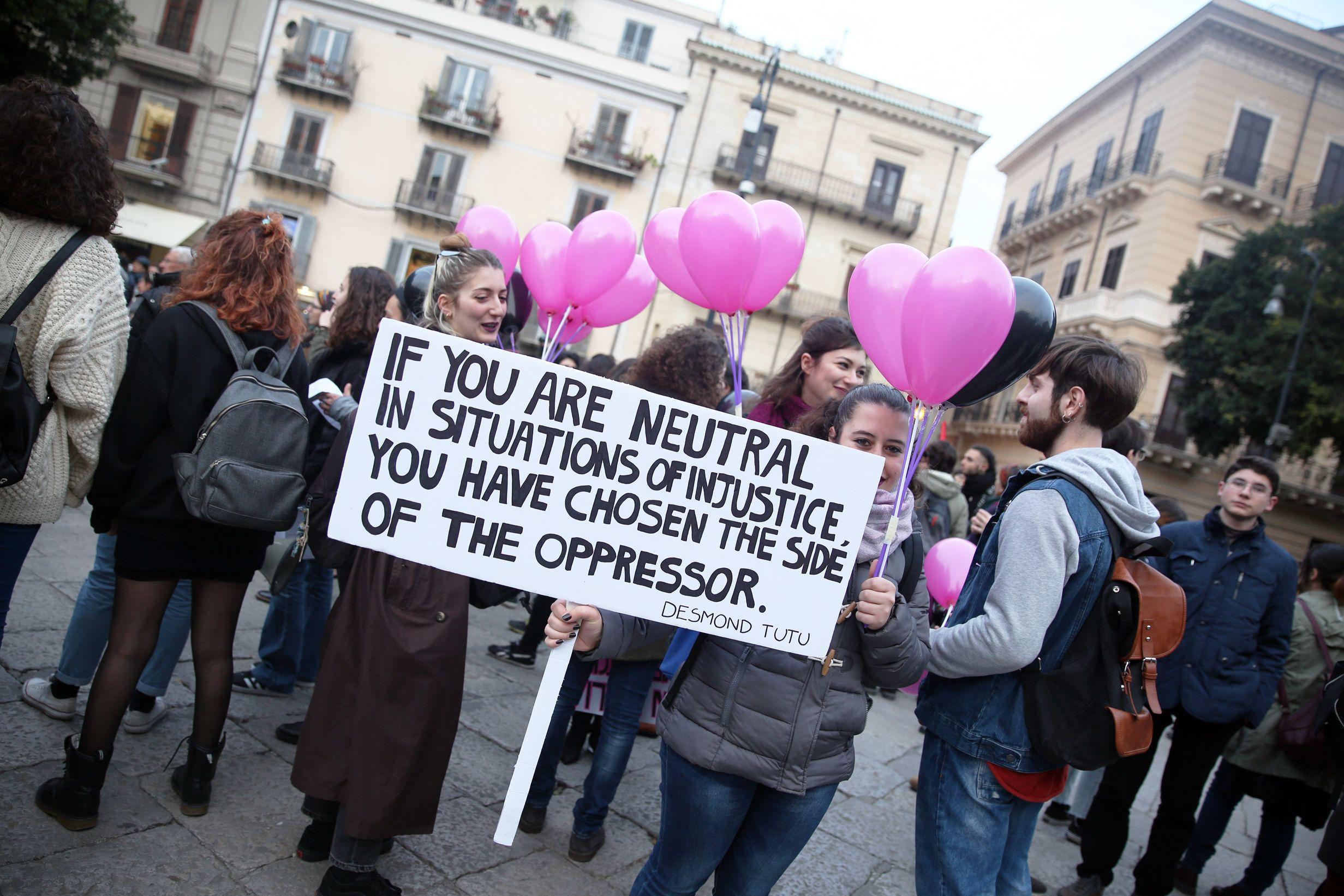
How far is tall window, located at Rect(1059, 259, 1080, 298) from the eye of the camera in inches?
1001

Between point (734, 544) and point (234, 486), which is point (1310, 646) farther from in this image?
point (234, 486)

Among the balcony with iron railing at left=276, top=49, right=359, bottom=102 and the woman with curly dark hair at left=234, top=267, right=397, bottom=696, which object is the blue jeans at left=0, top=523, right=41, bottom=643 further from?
the balcony with iron railing at left=276, top=49, right=359, bottom=102

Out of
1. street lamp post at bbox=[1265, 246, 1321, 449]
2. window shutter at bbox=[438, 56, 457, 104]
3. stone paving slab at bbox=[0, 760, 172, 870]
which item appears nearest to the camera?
stone paving slab at bbox=[0, 760, 172, 870]

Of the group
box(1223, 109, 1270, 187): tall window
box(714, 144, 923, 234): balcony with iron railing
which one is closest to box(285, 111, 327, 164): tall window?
box(714, 144, 923, 234): balcony with iron railing

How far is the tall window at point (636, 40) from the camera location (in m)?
25.1

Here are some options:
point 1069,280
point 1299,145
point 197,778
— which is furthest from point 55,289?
point 1299,145

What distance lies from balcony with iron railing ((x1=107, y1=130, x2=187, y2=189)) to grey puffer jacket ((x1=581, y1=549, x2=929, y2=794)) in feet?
79.6

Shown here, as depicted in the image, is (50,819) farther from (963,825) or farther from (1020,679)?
(1020,679)

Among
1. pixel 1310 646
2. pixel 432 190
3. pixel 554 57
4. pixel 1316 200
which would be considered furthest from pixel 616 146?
pixel 1310 646

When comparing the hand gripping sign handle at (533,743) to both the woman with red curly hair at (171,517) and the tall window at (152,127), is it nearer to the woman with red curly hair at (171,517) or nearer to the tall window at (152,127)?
the woman with red curly hair at (171,517)

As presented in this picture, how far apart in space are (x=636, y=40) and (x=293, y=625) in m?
25.5

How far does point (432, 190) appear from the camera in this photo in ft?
72.9

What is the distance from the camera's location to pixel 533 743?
5.99 feet

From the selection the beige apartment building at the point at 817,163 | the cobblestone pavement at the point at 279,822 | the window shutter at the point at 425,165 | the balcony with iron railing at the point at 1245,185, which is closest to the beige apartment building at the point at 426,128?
the window shutter at the point at 425,165
